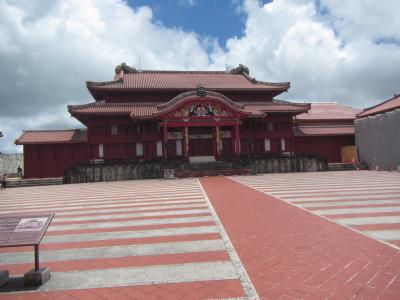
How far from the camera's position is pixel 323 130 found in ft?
121

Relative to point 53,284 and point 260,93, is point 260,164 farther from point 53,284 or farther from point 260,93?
point 53,284

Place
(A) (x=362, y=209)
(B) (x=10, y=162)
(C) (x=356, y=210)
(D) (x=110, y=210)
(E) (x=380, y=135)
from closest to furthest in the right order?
(C) (x=356, y=210), (A) (x=362, y=209), (D) (x=110, y=210), (E) (x=380, y=135), (B) (x=10, y=162)

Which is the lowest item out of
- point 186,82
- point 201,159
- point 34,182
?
point 34,182

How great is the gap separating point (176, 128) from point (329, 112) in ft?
66.5

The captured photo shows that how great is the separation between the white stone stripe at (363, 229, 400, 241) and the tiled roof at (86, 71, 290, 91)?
94.8ft

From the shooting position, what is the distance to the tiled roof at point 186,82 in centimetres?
3394

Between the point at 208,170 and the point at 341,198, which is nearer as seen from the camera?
the point at 341,198

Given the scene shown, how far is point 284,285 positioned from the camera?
438 cm

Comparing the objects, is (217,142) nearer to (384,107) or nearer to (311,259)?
(384,107)

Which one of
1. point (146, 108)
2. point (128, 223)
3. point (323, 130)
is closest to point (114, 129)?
point (146, 108)

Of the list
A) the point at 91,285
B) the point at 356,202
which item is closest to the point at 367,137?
the point at 356,202

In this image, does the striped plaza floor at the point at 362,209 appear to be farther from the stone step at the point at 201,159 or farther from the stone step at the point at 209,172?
the stone step at the point at 201,159

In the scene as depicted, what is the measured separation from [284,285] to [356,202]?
7.79 metres

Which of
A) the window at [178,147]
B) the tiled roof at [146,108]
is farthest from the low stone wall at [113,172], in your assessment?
the tiled roof at [146,108]
